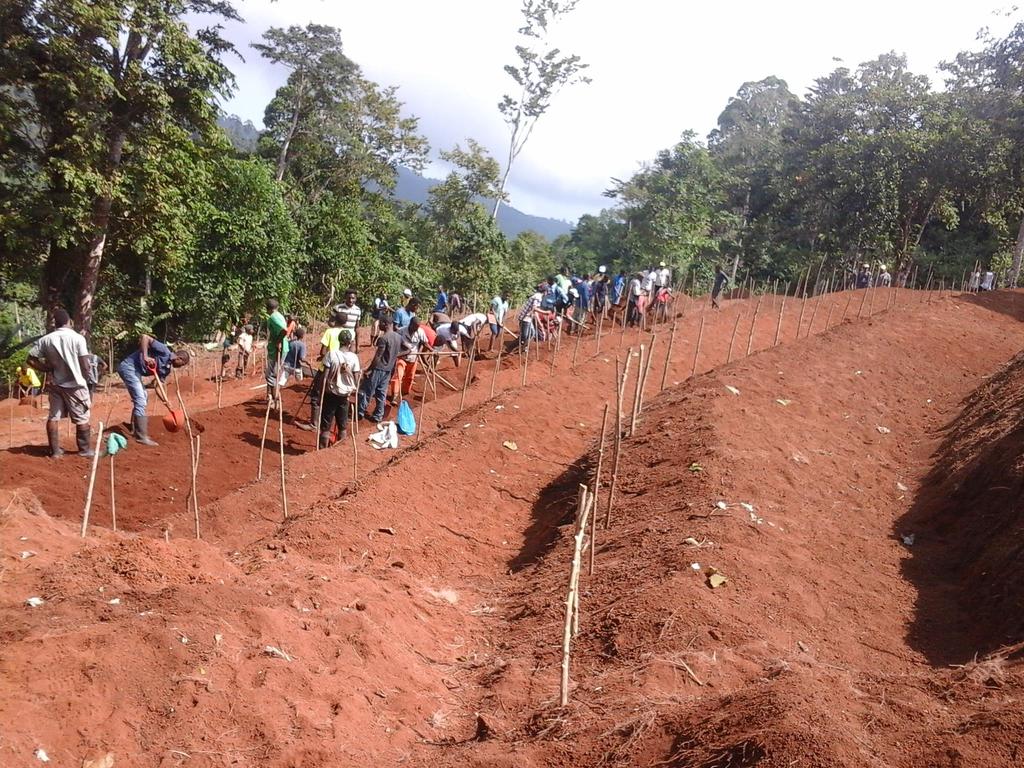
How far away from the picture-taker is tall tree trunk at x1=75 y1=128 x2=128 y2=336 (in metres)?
13.1

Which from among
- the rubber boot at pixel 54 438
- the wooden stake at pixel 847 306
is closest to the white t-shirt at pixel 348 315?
the rubber boot at pixel 54 438

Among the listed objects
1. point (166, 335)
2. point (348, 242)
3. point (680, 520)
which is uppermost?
point (348, 242)

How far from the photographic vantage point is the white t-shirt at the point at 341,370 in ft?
28.2

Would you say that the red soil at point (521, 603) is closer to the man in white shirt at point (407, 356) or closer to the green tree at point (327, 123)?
the man in white shirt at point (407, 356)

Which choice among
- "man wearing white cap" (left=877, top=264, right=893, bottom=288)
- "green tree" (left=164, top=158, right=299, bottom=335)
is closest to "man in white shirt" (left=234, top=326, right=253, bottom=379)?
"green tree" (left=164, top=158, right=299, bottom=335)

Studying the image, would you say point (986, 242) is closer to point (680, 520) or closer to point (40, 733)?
point (680, 520)

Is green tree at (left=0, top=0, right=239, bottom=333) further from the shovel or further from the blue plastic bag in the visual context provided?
the blue plastic bag

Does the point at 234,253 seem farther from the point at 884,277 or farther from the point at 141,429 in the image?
the point at 884,277

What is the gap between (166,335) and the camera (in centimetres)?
1902

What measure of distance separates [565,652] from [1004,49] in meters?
26.4

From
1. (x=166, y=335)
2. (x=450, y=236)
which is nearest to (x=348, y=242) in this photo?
(x=166, y=335)

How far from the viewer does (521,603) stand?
5.41 m

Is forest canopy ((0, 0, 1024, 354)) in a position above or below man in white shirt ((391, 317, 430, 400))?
above

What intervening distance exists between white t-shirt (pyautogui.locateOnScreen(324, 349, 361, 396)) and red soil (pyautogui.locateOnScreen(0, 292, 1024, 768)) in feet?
2.44
